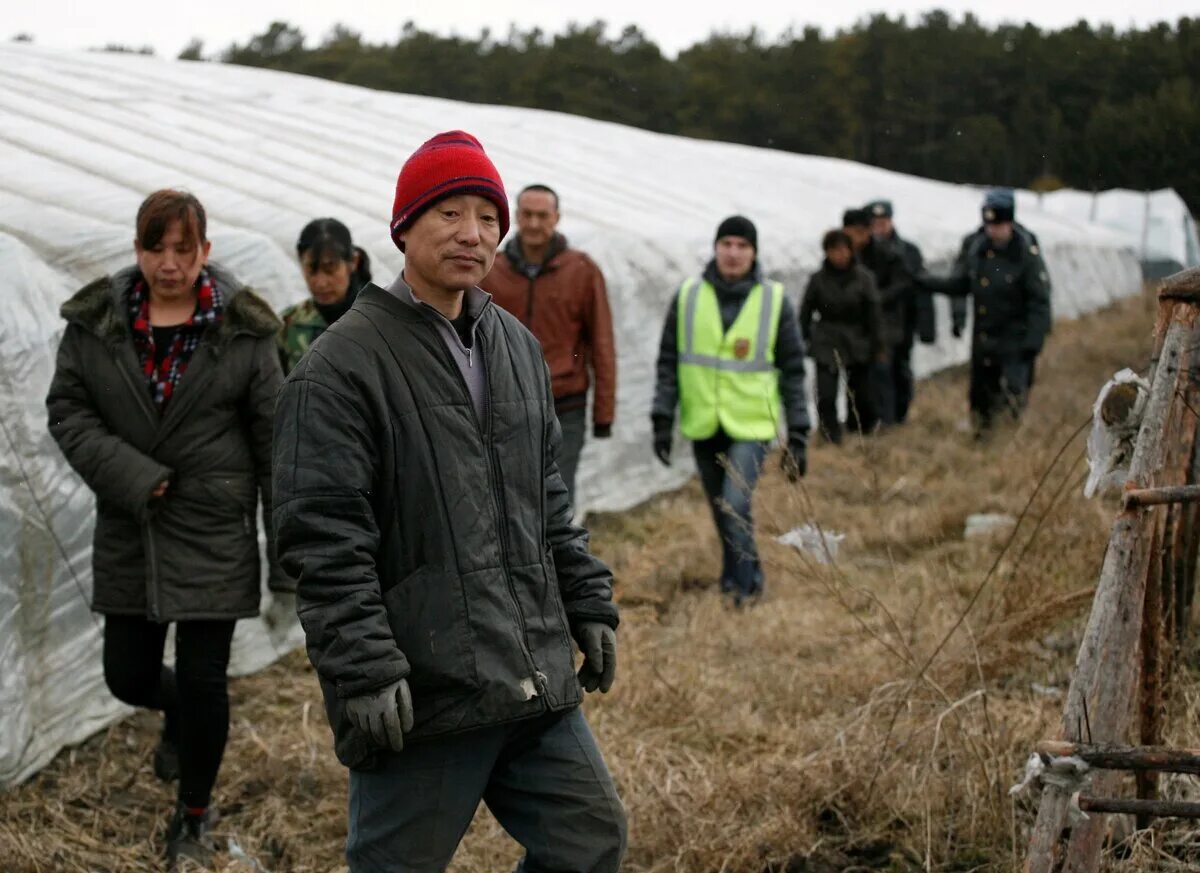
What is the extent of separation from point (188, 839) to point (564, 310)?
2.63 metres

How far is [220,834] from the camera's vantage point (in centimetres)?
353

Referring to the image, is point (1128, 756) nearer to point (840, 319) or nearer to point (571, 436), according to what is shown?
point (571, 436)

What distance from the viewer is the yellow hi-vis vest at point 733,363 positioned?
5.33m

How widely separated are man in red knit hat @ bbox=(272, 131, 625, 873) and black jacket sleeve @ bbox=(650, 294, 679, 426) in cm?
Result: 311

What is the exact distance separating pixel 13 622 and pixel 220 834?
0.91 metres

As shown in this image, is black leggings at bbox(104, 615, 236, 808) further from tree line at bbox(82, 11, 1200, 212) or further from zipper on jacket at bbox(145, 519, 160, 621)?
tree line at bbox(82, 11, 1200, 212)

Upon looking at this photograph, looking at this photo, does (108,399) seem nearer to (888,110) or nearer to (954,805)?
(954,805)

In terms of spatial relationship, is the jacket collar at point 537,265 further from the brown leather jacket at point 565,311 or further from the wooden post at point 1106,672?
the wooden post at point 1106,672

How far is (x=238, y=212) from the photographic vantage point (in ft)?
18.9

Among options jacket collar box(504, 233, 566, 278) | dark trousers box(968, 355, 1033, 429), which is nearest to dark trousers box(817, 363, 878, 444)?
dark trousers box(968, 355, 1033, 429)

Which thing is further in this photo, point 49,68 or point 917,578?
point 49,68

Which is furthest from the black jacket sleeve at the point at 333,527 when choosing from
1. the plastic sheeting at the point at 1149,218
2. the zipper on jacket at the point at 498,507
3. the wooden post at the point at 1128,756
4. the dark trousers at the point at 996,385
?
the plastic sheeting at the point at 1149,218

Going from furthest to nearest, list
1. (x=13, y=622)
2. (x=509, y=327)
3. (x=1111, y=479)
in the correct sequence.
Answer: (x=13, y=622)
(x=1111, y=479)
(x=509, y=327)

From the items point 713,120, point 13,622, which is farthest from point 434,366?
point 713,120
